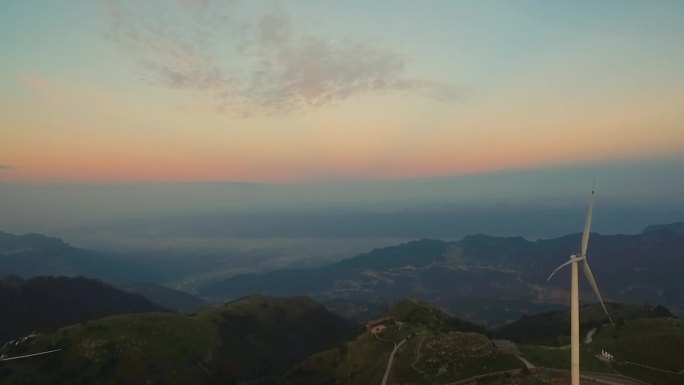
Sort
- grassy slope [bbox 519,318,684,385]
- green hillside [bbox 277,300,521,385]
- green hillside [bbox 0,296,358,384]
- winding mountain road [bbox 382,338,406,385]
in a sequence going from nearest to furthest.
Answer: grassy slope [bbox 519,318,684,385]
green hillside [bbox 277,300,521,385]
winding mountain road [bbox 382,338,406,385]
green hillside [bbox 0,296,358,384]

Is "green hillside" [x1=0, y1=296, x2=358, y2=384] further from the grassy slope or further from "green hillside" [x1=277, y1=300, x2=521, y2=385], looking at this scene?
the grassy slope

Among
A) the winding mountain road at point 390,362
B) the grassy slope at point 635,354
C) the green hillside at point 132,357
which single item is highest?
the grassy slope at point 635,354

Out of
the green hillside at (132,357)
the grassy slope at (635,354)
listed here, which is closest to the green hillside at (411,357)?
the grassy slope at (635,354)

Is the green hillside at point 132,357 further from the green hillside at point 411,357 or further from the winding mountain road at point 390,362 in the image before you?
the winding mountain road at point 390,362

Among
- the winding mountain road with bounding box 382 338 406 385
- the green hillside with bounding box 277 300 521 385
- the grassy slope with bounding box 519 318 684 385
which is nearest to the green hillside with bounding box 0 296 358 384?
the green hillside with bounding box 277 300 521 385

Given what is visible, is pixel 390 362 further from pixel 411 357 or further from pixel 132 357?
pixel 132 357

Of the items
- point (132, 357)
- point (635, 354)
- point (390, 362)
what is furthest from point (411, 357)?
point (132, 357)

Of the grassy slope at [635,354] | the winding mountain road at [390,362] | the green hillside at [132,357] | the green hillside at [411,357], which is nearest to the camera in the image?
the grassy slope at [635,354]

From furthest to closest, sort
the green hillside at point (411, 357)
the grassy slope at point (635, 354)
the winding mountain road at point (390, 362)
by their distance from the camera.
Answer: the winding mountain road at point (390, 362)
the green hillside at point (411, 357)
the grassy slope at point (635, 354)
